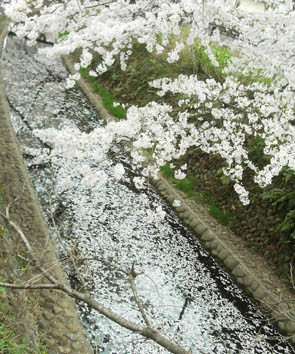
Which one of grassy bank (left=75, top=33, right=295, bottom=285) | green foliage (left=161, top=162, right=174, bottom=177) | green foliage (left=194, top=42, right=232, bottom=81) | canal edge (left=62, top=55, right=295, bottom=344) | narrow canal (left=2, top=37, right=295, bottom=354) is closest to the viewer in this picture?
narrow canal (left=2, top=37, right=295, bottom=354)

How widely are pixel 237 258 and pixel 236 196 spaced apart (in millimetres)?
1823

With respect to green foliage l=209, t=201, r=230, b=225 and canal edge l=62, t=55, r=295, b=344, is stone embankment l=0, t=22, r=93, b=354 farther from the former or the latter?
green foliage l=209, t=201, r=230, b=225

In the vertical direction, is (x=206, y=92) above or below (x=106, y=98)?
above

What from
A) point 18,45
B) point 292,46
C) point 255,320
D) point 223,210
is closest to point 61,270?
point 255,320

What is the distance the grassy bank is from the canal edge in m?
0.22

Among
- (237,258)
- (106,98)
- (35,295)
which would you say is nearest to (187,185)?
(237,258)

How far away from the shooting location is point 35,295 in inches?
230

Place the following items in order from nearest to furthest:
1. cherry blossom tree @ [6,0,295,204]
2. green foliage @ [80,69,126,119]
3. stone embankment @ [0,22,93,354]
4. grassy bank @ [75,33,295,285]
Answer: stone embankment @ [0,22,93,354]
cherry blossom tree @ [6,0,295,204]
grassy bank @ [75,33,295,285]
green foliage @ [80,69,126,119]

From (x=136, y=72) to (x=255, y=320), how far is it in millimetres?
9830

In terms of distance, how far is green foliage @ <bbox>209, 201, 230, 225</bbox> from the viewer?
358 inches

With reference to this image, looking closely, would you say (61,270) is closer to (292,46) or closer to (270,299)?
(270,299)

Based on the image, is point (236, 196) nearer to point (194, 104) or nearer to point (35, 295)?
point (194, 104)

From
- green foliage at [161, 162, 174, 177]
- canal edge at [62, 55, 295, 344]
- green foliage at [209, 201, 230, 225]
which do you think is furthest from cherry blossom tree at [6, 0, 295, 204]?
green foliage at [161, 162, 174, 177]

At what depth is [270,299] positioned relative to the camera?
7.34 metres
